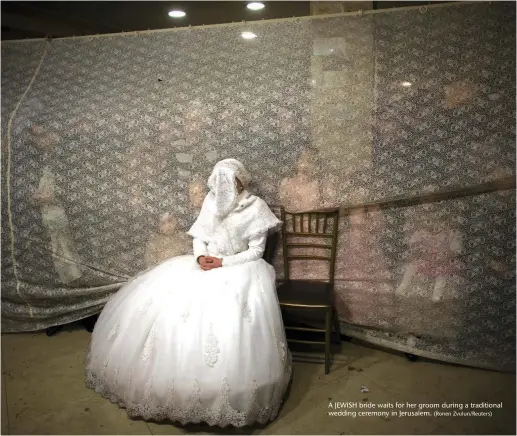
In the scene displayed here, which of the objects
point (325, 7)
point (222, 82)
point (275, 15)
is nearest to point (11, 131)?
point (222, 82)

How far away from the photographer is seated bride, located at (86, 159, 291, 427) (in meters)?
1.72

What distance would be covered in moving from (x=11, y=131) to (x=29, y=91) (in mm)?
263

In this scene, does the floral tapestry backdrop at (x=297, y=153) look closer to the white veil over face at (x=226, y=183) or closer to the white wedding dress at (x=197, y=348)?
the white veil over face at (x=226, y=183)

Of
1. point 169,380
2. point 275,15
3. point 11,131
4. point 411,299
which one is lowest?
point 169,380

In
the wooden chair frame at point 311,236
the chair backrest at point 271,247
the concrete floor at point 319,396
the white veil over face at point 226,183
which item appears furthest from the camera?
the chair backrest at point 271,247

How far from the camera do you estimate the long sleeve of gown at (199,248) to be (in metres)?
2.18

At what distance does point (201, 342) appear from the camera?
1.74 metres

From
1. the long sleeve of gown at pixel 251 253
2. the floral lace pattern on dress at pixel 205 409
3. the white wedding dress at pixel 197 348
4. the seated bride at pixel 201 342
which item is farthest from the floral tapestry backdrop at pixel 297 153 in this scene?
the floral lace pattern on dress at pixel 205 409

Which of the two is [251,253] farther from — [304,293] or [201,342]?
[201,342]

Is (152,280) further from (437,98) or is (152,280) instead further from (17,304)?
(437,98)

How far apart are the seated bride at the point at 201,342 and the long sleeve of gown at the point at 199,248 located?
0.7 inches

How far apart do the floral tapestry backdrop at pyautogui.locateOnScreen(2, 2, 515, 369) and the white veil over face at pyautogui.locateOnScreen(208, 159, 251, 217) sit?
0.16 metres

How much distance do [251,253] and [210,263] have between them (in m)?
0.22

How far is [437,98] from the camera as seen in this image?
2.00 metres
